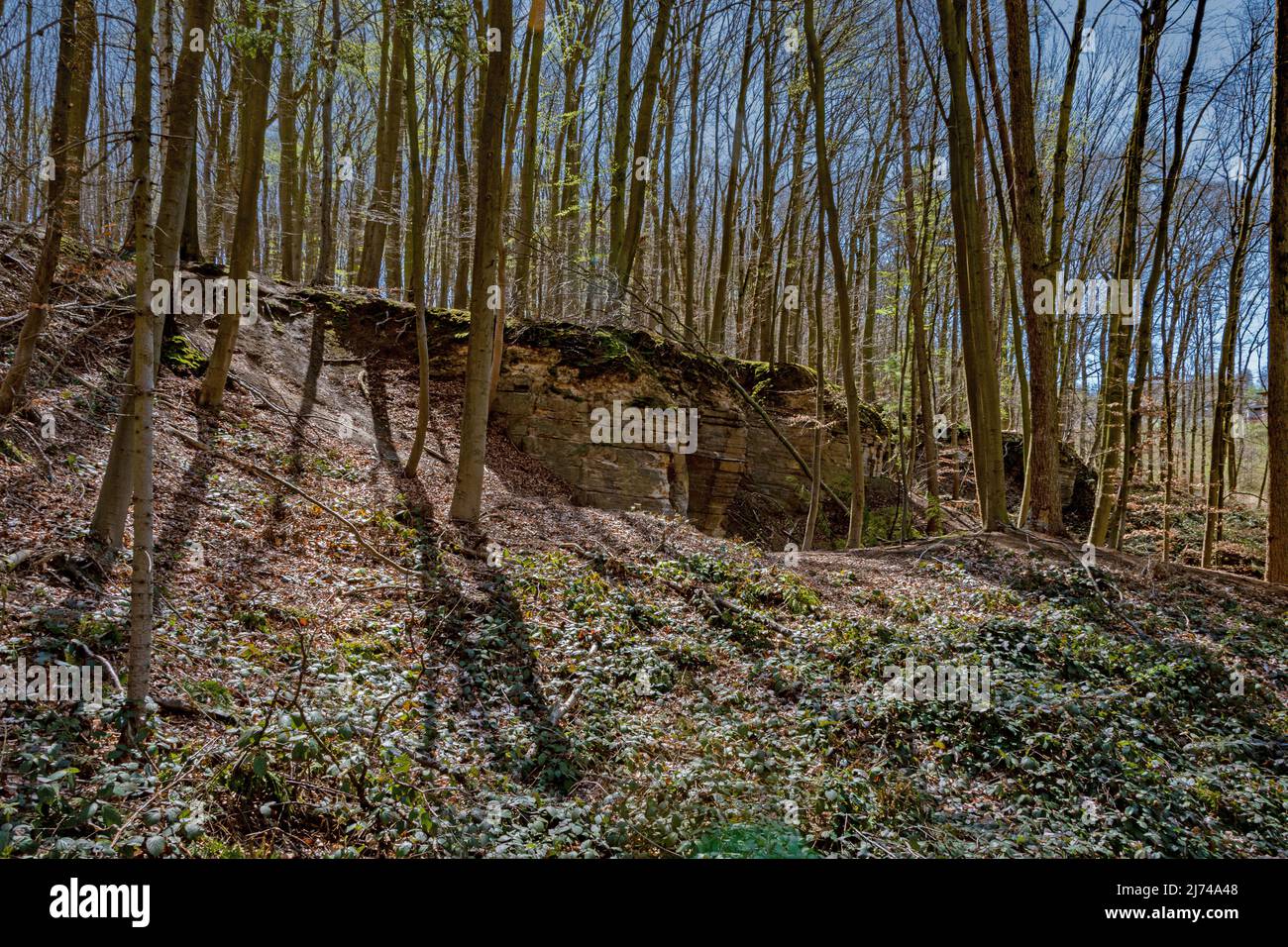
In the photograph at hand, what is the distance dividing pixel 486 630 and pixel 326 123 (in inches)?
443

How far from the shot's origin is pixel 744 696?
219 inches

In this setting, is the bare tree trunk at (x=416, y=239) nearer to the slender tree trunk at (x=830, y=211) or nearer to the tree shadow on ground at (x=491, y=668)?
the tree shadow on ground at (x=491, y=668)

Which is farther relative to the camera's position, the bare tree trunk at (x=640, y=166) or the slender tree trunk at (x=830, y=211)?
the bare tree trunk at (x=640, y=166)

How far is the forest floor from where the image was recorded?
347cm

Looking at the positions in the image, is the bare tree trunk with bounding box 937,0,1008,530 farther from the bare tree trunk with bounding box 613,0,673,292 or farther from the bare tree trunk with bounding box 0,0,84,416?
the bare tree trunk with bounding box 0,0,84,416

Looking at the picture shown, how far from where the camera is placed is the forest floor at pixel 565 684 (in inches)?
137

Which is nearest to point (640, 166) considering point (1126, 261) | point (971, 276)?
point (971, 276)

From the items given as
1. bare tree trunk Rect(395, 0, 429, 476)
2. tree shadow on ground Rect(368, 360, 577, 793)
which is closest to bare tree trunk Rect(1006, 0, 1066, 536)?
tree shadow on ground Rect(368, 360, 577, 793)

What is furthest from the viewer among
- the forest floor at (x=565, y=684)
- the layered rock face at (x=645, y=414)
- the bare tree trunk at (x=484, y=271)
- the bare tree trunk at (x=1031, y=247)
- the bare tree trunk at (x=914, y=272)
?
the layered rock face at (x=645, y=414)

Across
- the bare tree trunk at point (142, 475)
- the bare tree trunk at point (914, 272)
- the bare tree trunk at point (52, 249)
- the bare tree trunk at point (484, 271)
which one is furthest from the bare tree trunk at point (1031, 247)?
the bare tree trunk at point (52, 249)

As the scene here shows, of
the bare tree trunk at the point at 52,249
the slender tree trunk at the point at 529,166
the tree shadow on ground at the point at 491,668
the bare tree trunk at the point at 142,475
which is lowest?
the tree shadow on ground at the point at 491,668

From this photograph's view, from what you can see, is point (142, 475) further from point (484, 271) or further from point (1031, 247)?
point (1031, 247)

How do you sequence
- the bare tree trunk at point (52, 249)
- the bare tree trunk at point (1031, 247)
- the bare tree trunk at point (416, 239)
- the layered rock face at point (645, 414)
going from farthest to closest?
1. the layered rock face at point (645, 414)
2. the bare tree trunk at point (1031, 247)
3. the bare tree trunk at point (416, 239)
4. the bare tree trunk at point (52, 249)
